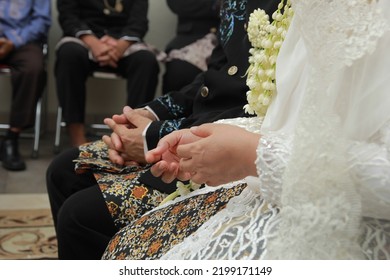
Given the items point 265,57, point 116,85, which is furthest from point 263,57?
point 116,85

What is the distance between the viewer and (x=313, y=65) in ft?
2.41

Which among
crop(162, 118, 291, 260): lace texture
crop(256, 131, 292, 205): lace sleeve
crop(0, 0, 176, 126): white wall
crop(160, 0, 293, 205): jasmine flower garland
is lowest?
crop(0, 0, 176, 126): white wall

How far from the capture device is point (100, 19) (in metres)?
3.52

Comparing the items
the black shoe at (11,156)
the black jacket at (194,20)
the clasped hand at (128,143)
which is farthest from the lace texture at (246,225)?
the black jacket at (194,20)

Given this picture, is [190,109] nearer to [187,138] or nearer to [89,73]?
[187,138]

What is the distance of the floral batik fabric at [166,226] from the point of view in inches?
36.3

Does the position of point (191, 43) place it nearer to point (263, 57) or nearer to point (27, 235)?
point (27, 235)

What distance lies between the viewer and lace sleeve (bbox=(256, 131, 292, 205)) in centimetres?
75

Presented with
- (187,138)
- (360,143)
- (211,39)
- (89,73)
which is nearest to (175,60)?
(211,39)

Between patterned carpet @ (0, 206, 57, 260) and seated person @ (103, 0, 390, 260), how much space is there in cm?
129

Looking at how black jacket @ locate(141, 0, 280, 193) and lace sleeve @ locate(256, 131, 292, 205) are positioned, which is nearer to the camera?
lace sleeve @ locate(256, 131, 292, 205)

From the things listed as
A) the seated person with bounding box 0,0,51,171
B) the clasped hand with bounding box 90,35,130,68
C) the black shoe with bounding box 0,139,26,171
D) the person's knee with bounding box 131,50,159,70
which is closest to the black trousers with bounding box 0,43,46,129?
the seated person with bounding box 0,0,51,171

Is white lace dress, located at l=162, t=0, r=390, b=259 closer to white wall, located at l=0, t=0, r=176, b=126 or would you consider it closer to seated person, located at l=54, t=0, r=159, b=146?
seated person, located at l=54, t=0, r=159, b=146

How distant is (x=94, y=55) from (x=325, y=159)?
2754 millimetres
